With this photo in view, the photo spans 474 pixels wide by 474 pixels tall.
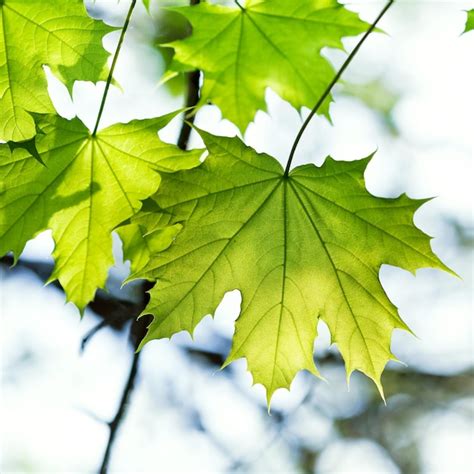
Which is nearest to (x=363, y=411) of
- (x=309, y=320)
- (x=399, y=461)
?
(x=399, y=461)

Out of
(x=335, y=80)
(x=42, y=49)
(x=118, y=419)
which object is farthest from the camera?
(x=118, y=419)

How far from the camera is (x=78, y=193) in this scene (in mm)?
1521

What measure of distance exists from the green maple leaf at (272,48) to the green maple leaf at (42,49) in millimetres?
219

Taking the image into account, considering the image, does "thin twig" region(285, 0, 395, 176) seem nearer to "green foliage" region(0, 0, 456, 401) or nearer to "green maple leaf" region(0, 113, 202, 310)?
"green foliage" region(0, 0, 456, 401)

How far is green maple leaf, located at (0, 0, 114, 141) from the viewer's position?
142cm

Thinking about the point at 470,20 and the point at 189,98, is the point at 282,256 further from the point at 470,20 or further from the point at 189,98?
the point at 470,20

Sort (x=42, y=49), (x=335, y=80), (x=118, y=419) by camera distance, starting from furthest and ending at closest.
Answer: (x=118, y=419) → (x=42, y=49) → (x=335, y=80)

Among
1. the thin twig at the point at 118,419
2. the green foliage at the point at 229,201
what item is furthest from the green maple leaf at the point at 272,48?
the thin twig at the point at 118,419

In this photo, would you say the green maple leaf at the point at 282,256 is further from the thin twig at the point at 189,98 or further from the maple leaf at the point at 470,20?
the maple leaf at the point at 470,20

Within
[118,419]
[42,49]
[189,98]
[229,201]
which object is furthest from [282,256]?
[42,49]

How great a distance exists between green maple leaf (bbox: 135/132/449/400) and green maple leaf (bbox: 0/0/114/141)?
0.30 m

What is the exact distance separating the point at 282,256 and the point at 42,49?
0.66m

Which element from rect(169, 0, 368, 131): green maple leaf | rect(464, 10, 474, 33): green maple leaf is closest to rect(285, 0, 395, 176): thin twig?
rect(169, 0, 368, 131): green maple leaf

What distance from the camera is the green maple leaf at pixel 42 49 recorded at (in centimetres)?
142
